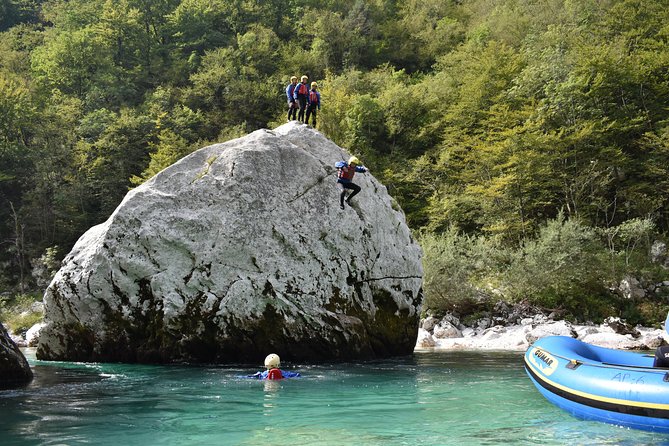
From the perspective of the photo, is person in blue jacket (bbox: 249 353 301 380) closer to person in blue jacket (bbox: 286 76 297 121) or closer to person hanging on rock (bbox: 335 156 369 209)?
person hanging on rock (bbox: 335 156 369 209)

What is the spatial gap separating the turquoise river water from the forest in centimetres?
1325

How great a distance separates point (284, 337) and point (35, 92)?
4675 cm

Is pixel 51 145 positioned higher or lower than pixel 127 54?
lower

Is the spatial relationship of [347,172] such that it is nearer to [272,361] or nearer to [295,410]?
[272,361]

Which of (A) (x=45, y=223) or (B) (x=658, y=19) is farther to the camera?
(A) (x=45, y=223)

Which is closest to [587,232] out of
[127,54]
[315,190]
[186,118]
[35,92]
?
[315,190]

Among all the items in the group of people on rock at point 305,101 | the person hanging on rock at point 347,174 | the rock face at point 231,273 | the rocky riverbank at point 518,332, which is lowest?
the rocky riverbank at point 518,332

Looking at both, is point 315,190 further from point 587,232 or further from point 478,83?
point 478,83

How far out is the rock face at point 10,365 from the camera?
10742 mm

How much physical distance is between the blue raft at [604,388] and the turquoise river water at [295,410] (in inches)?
6.3

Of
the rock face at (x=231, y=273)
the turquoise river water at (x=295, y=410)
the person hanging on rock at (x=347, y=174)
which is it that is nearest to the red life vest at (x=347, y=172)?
the person hanging on rock at (x=347, y=174)

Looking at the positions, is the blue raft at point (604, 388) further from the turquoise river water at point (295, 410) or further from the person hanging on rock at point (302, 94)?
the person hanging on rock at point (302, 94)

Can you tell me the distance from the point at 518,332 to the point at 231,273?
1134 cm

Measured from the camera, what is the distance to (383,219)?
49.8ft
